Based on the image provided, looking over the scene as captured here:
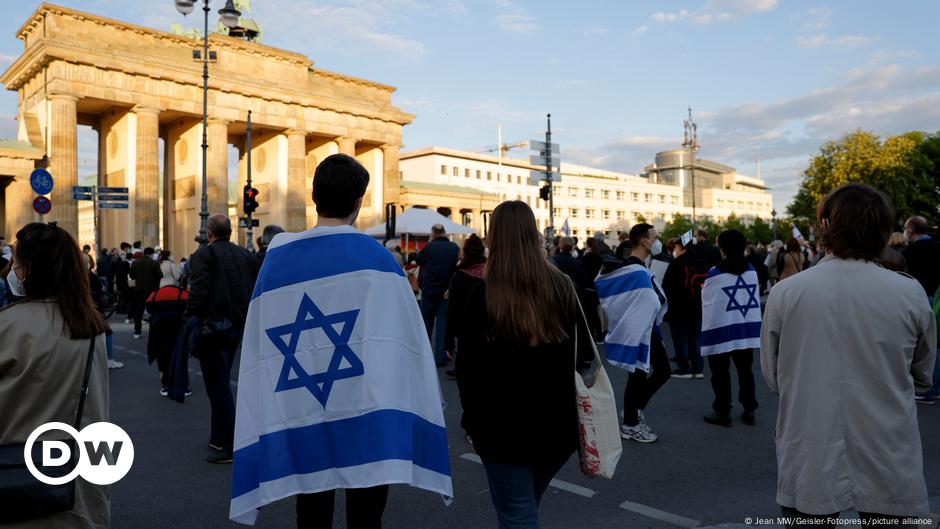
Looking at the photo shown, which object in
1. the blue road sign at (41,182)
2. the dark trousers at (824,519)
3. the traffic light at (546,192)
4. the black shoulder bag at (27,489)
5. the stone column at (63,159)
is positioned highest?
the stone column at (63,159)

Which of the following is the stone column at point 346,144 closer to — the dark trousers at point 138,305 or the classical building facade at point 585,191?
the classical building facade at point 585,191

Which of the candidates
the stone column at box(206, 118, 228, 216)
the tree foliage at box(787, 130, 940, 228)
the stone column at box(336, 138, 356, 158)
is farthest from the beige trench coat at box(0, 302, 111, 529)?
the tree foliage at box(787, 130, 940, 228)

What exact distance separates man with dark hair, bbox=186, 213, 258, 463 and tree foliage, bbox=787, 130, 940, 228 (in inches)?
2003

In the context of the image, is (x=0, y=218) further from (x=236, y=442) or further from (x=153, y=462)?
(x=236, y=442)

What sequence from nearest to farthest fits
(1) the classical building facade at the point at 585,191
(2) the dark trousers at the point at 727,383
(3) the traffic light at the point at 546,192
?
(2) the dark trousers at the point at 727,383, (3) the traffic light at the point at 546,192, (1) the classical building facade at the point at 585,191

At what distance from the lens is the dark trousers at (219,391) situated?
20.2 ft

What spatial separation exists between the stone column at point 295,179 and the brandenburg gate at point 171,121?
0.07 meters

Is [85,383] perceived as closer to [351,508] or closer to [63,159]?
[351,508]

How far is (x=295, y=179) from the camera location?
50.7 meters

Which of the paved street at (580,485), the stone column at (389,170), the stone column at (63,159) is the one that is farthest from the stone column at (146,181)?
the paved street at (580,485)

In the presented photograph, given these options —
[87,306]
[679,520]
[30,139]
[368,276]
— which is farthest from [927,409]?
[30,139]

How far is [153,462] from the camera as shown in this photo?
6125mm

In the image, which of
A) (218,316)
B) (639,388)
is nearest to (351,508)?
(218,316)

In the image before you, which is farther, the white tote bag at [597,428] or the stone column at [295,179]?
the stone column at [295,179]
